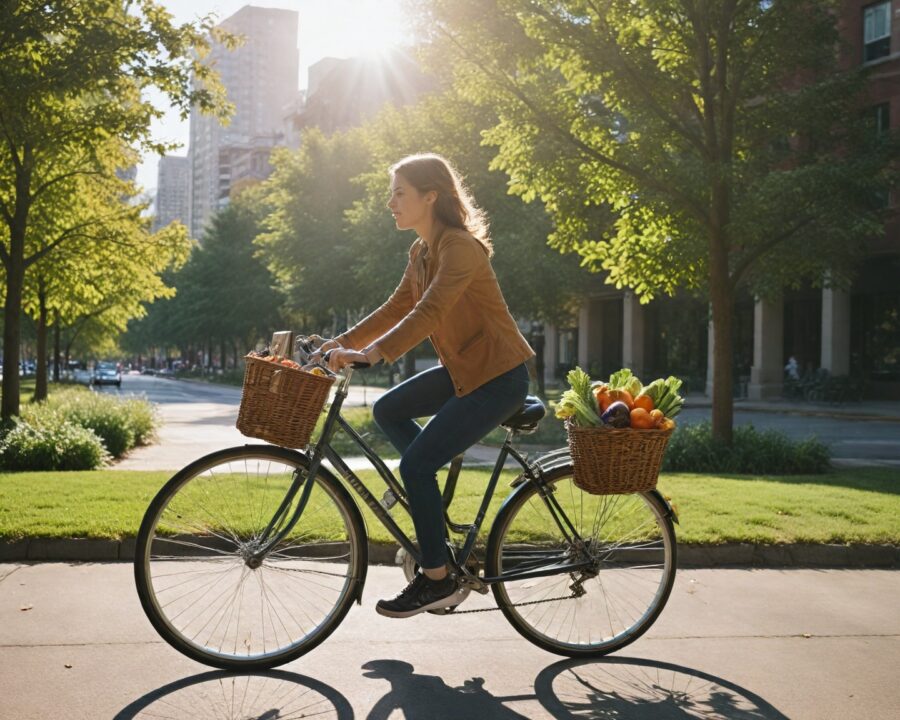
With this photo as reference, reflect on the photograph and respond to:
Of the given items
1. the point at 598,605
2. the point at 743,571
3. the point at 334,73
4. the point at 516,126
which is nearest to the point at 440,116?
the point at 516,126

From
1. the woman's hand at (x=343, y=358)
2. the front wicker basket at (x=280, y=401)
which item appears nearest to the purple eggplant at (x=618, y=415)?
the woman's hand at (x=343, y=358)

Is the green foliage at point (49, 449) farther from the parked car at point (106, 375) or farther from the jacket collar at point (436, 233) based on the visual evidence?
the parked car at point (106, 375)

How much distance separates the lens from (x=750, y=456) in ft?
44.8

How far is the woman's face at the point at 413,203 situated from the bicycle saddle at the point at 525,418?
3.02 feet

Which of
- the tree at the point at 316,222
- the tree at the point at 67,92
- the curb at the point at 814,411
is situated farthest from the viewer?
the tree at the point at 316,222

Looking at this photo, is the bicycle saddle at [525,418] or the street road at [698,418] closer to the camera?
the bicycle saddle at [525,418]

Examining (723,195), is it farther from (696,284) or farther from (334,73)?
(334,73)

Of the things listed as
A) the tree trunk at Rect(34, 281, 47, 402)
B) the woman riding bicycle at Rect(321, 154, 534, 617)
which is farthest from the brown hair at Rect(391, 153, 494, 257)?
the tree trunk at Rect(34, 281, 47, 402)

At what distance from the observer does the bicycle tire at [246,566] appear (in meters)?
4.29

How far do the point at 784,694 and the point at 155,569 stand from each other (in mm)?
2612

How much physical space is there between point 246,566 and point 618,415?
5.60 ft

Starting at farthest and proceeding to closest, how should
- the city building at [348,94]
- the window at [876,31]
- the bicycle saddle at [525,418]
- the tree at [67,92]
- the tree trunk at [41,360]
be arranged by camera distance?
the city building at [348,94]
the window at [876,31]
the tree trunk at [41,360]
the tree at [67,92]
the bicycle saddle at [525,418]

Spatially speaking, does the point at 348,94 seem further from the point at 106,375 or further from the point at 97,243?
the point at 97,243

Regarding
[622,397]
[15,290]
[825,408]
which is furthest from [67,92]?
[825,408]
